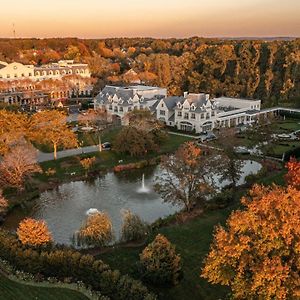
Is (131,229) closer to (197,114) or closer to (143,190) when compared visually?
(143,190)

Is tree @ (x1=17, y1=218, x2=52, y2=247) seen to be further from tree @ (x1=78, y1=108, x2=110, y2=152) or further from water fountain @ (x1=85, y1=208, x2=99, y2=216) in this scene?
tree @ (x1=78, y1=108, x2=110, y2=152)

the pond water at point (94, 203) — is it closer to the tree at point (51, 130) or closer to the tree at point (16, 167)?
the tree at point (16, 167)

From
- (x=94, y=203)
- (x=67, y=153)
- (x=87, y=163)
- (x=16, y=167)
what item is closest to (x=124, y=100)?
(x=67, y=153)

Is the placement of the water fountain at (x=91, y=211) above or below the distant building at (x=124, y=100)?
below

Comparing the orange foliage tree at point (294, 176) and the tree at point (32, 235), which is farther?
the orange foliage tree at point (294, 176)

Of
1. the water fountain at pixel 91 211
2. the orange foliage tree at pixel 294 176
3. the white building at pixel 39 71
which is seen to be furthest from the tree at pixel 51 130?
the white building at pixel 39 71


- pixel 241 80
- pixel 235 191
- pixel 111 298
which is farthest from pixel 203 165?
pixel 241 80
